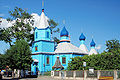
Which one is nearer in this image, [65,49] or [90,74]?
[90,74]

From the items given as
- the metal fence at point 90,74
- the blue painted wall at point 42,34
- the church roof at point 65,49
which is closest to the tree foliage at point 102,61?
the metal fence at point 90,74

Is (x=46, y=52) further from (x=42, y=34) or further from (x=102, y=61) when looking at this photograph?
(x=102, y=61)

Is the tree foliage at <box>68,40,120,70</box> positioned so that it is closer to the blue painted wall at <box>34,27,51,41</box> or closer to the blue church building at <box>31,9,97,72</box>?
the blue church building at <box>31,9,97,72</box>

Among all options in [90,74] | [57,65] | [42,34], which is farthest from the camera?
[42,34]

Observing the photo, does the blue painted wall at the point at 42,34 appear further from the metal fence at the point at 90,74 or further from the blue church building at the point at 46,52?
the metal fence at the point at 90,74

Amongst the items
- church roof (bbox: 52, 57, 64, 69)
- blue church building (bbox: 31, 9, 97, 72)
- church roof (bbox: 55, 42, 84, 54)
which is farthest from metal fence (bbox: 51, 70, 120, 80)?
church roof (bbox: 55, 42, 84, 54)

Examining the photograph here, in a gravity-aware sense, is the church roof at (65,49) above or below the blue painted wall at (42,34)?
below

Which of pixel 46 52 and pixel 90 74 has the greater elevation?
pixel 46 52

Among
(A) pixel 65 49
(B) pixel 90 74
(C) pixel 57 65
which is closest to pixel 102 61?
(B) pixel 90 74

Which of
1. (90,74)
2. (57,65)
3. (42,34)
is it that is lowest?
(90,74)

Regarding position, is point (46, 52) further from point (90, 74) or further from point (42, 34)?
point (90, 74)

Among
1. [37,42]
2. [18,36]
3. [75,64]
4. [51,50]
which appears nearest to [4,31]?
[18,36]

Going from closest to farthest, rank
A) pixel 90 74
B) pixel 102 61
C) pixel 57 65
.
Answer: pixel 90 74
pixel 102 61
pixel 57 65

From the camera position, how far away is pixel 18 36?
4366 cm
